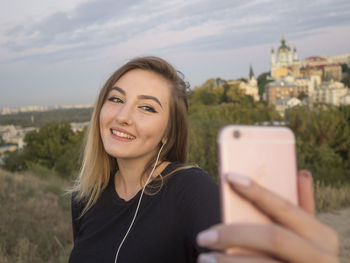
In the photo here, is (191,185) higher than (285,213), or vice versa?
(285,213)

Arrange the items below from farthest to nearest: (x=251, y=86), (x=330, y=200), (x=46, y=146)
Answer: (x=251, y=86)
(x=46, y=146)
(x=330, y=200)

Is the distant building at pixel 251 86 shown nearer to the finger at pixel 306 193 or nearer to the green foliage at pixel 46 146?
the green foliage at pixel 46 146

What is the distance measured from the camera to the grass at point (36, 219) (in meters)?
4.56

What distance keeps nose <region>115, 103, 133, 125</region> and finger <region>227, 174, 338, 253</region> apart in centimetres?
119

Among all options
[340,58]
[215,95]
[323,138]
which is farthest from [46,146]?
[340,58]

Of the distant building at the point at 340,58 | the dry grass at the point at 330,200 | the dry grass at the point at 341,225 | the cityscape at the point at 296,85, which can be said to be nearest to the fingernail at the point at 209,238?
the dry grass at the point at 341,225

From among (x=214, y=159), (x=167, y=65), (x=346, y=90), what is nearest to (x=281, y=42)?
(x=346, y=90)

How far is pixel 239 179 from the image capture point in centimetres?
65

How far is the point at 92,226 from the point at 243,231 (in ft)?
4.58

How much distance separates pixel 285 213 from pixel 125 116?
127 centimetres

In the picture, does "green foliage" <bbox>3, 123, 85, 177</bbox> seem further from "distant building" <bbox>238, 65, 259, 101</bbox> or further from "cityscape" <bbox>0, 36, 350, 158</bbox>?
"distant building" <bbox>238, 65, 259, 101</bbox>

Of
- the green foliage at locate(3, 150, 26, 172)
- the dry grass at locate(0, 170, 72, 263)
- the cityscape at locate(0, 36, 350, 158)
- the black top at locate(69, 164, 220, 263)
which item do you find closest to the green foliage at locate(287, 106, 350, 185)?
the dry grass at locate(0, 170, 72, 263)

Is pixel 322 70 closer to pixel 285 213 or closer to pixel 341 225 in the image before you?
pixel 341 225

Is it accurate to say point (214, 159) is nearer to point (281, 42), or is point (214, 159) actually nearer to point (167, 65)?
point (167, 65)
